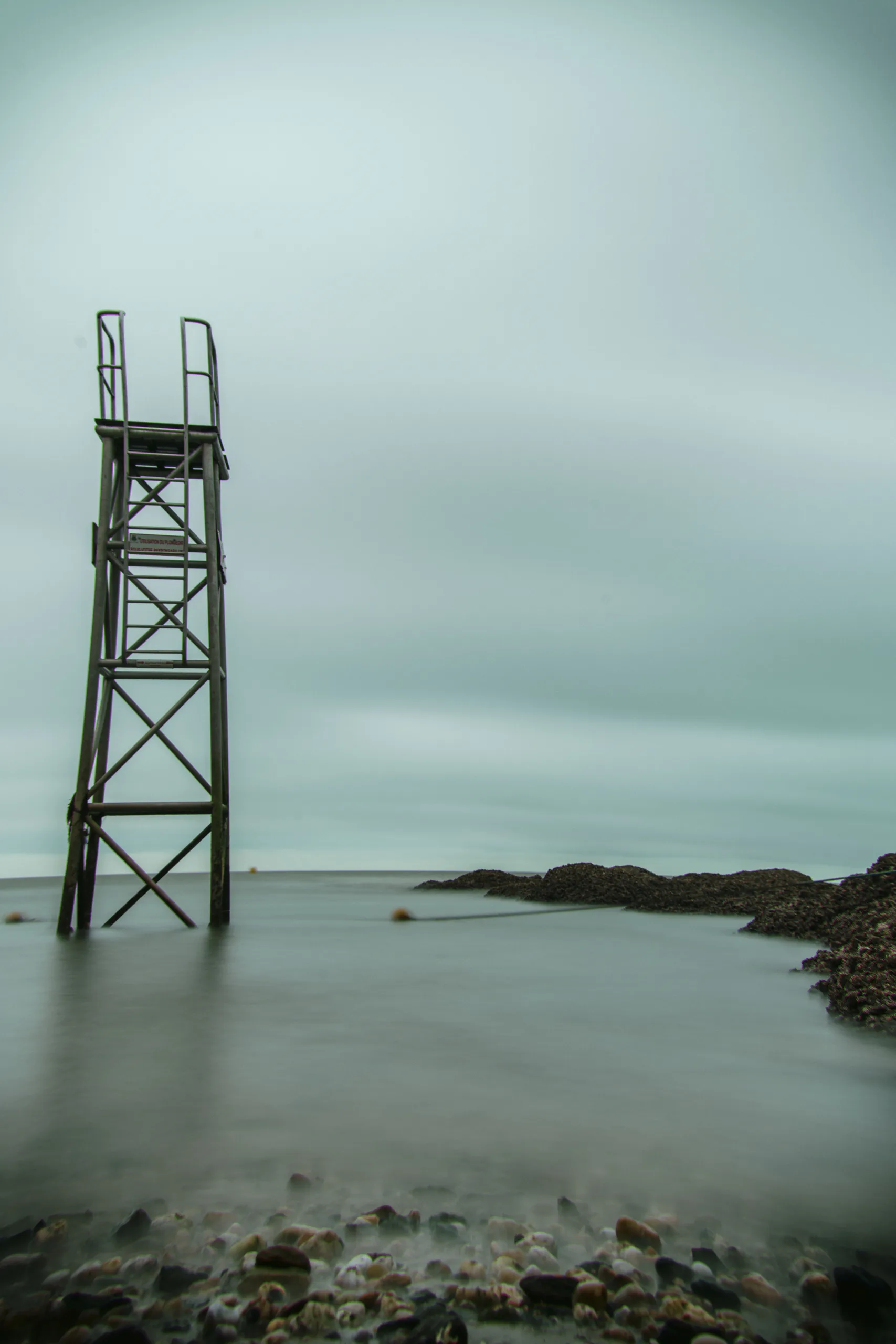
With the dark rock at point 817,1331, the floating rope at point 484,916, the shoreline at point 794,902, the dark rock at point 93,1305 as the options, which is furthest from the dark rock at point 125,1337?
the floating rope at point 484,916

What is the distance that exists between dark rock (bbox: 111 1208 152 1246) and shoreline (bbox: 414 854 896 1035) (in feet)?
19.7

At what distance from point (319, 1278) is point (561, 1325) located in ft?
2.45

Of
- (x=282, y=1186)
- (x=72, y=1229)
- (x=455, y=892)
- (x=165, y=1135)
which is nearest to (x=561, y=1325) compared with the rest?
(x=282, y=1186)

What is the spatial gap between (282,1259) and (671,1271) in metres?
1.21

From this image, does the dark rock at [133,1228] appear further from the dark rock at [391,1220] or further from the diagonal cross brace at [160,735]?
the diagonal cross brace at [160,735]

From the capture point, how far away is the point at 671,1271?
8.97 feet

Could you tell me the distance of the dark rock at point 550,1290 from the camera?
256 centimetres

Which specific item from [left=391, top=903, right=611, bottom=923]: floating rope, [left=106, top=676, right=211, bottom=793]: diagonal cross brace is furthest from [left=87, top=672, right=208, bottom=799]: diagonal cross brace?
[left=391, top=903, right=611, bottom=923]: floating rope

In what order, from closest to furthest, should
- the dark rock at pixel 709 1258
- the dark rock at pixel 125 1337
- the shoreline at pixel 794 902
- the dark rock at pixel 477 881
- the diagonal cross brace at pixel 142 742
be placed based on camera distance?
1. the dark rock at pixel 125 1337
2. the dark rock at pixel 709 1258
3. the shoreline at pixel 794 902
4. the diagonal cross brace at pixel 142 742
5. the dark rock at pixel 477 881

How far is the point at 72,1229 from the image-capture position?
9.98 feet

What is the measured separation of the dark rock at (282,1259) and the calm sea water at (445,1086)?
20.8 inches

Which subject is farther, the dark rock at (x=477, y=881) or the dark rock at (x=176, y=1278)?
the dark rock at (x=477, y=881)

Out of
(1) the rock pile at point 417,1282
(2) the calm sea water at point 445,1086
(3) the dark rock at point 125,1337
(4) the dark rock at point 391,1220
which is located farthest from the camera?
(2) the calm sea water at point 445,1086

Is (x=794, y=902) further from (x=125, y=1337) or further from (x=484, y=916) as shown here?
(x=125, y=1337)
